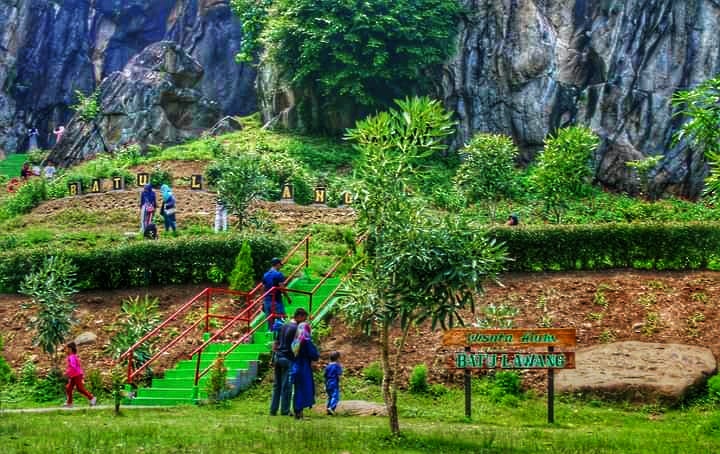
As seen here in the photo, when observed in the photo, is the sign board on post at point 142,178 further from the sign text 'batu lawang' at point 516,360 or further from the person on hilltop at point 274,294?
the sign text 'batu lawang' at point 516,360

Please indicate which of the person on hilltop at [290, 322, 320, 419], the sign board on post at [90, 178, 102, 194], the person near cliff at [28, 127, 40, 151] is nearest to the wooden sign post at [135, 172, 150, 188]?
the sign board on post at [90, 178, 102, 194]

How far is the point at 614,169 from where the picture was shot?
3912 cm

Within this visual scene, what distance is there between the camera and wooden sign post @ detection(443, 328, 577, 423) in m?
14.4

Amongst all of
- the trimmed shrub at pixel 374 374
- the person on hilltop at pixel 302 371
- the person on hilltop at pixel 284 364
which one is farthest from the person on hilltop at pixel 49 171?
the person on hilltop at pixel 302 371

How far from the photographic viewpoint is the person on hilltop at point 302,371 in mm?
14242

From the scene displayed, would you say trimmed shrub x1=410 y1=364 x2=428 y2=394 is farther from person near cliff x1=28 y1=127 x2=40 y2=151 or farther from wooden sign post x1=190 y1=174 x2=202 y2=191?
person near cliff x1=28 y1=127 x2=40 y2=151

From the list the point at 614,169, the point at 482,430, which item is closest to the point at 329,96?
the point at 614,169

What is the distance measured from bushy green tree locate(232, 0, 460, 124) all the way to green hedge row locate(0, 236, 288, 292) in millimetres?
19627

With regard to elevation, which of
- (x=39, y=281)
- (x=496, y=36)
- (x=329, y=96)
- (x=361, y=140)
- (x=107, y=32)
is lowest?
(x=39, y=281)

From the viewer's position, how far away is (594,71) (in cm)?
4172

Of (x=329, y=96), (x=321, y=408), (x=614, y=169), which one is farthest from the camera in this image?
(x=329, y=96)

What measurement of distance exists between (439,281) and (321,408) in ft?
13.8

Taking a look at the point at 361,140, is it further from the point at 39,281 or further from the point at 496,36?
the point at 496,36

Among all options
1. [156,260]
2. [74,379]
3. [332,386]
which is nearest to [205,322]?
[156,260]
